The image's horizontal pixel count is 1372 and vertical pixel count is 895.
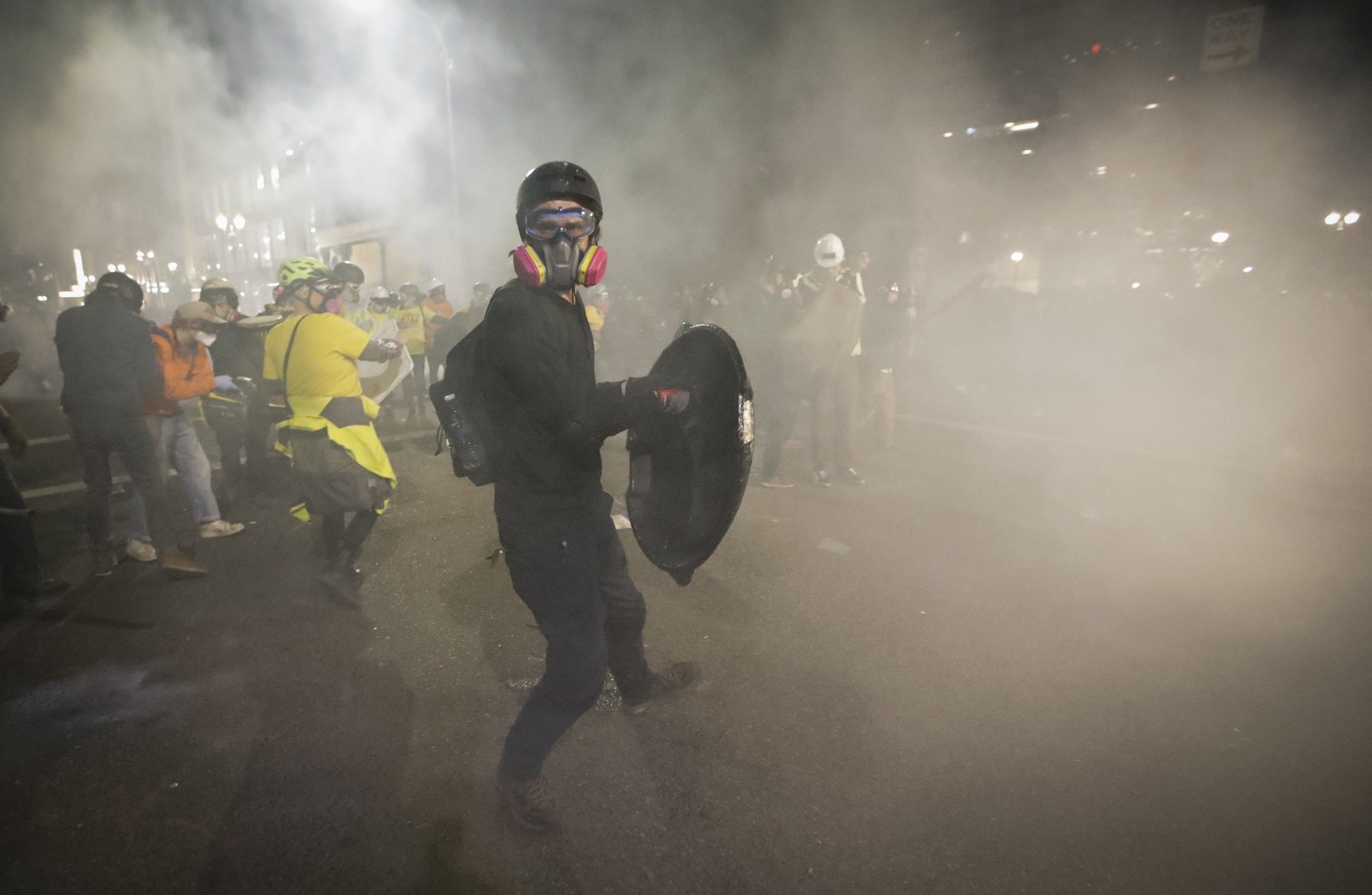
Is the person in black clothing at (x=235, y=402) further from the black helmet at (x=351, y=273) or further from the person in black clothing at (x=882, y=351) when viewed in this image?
the person in black clothing at (x=882, y=351)

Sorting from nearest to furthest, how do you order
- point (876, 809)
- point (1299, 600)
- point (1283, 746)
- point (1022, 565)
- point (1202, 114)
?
point (876, 809) → point (1283, 746) → point (1299, 600) → point (1022, 565) → point (1202, 114)

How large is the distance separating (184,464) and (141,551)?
492mm

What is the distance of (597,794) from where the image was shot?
6.29ft

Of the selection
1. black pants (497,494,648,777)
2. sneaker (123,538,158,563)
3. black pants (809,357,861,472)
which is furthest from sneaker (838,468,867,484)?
sneaker (123,538,158,563)

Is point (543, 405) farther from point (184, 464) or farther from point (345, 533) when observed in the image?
point (184, 464)

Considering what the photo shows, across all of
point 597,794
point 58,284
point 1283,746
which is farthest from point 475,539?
point 58,284

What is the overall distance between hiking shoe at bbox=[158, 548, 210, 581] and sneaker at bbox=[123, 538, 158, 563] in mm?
266

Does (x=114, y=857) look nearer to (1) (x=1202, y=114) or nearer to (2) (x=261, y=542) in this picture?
(2) (x=261, y=542)

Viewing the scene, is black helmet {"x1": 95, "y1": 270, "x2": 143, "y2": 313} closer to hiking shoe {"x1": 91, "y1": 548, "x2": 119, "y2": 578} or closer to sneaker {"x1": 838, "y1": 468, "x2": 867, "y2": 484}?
hiking shoe {"x1": 91, "y1": 548, "x2": 119, "y2": 578}

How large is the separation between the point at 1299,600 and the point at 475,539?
12.8ft

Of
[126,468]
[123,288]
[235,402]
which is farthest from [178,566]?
[235,402]

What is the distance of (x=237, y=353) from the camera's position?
14.6 feet

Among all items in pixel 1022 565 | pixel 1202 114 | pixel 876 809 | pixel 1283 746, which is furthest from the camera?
pixel 1202 114

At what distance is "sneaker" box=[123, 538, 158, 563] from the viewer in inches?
140
